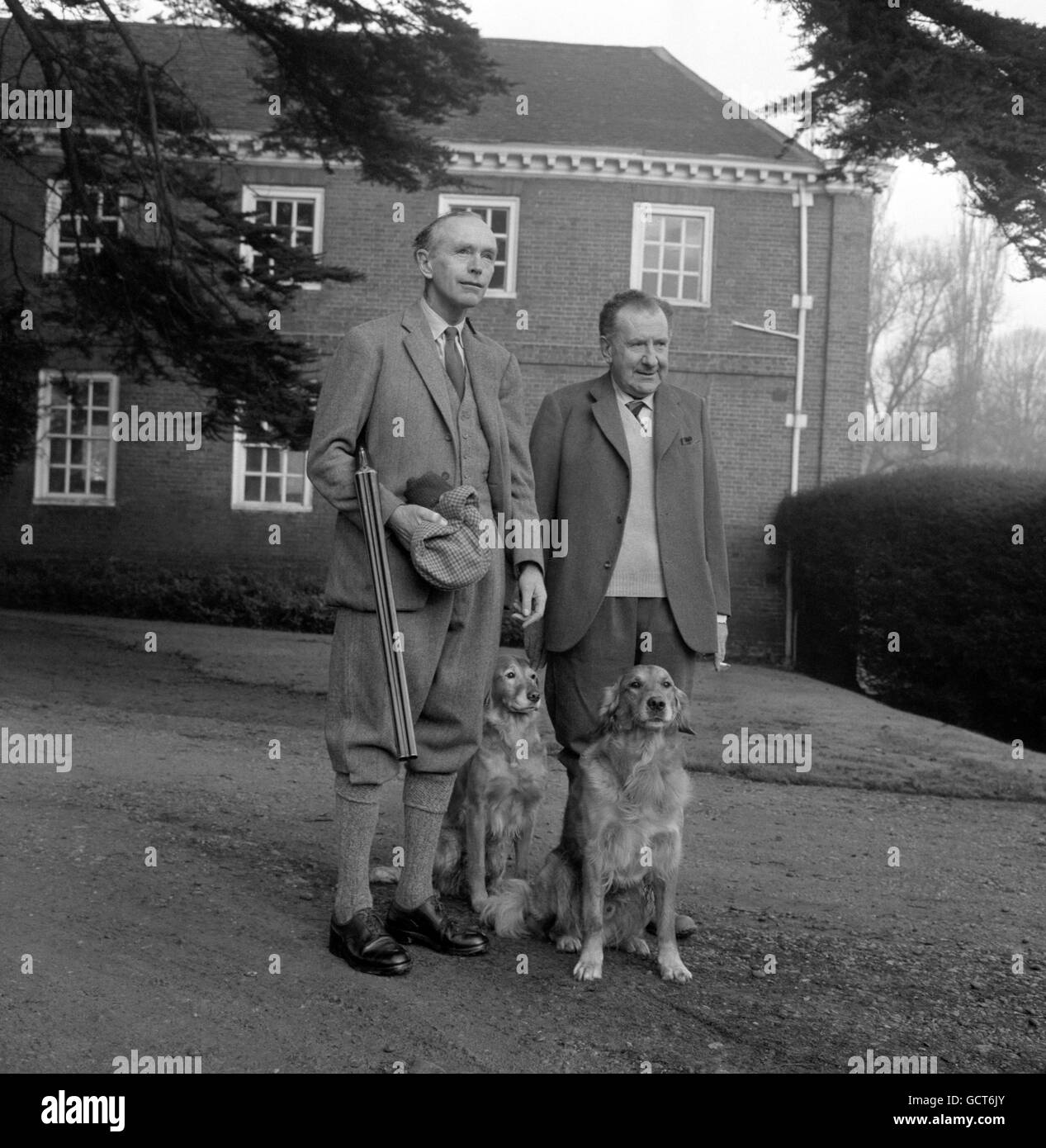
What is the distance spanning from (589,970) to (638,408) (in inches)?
82.0

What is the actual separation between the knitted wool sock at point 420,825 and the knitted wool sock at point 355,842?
162 millimetres

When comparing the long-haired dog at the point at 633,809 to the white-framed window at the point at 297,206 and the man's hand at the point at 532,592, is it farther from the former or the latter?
the white-framed window at the point at 297,206

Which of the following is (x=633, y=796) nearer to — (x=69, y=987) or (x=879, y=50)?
(x=69, y=987)

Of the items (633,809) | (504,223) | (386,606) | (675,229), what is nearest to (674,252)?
(675,229)

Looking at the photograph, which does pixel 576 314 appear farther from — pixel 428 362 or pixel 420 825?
pixel 420 825

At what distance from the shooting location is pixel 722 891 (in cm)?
609

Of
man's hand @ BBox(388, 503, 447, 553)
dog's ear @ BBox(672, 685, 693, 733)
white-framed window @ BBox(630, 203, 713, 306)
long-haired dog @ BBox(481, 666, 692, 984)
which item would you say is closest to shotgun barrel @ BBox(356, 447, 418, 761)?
man's hand @ BBox(388, 503, 447, 553)

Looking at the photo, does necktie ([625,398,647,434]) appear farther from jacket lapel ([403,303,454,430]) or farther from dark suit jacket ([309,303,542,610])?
jacket lapel ([403,303,454,430])

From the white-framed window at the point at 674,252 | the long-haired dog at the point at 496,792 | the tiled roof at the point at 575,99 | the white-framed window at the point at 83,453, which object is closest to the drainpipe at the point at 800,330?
the tiled roof at the point at 575,99

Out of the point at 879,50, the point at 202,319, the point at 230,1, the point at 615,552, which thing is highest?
the point at 230,1

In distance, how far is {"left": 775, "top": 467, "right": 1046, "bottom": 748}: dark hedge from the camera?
13703 mm
